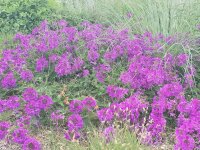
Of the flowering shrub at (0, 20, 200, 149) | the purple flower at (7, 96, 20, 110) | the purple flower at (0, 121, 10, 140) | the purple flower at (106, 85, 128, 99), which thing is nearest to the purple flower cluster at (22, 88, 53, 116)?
the flowering shrub at (0, 20, 200, 149)

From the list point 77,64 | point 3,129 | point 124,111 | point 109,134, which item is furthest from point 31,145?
point 77,64

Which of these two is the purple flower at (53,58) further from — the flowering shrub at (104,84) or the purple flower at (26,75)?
the purple flower at (26,75)

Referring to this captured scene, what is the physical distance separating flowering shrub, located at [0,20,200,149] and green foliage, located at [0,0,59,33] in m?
1.55

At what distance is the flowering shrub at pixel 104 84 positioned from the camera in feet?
10.6

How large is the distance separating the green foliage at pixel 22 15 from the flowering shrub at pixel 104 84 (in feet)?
5.10

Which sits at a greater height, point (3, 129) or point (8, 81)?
point (8, 81)

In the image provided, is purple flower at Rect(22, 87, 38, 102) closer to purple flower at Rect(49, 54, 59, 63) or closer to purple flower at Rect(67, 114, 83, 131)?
purple flower at Rect(67, 114, 83, 131)

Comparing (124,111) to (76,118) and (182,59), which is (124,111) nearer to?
(76,118)

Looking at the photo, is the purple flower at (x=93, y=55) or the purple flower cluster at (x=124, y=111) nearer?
the purple flower cluster at (x=124, y=111)

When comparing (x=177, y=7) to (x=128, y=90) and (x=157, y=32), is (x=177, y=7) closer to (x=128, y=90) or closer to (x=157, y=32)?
(x=157, y=32)

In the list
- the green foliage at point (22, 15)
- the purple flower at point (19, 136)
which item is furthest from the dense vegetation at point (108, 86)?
the green foliage at point (22, 15)

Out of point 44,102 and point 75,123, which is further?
point 44,102

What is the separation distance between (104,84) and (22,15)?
3.00m

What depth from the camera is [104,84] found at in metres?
3.99
